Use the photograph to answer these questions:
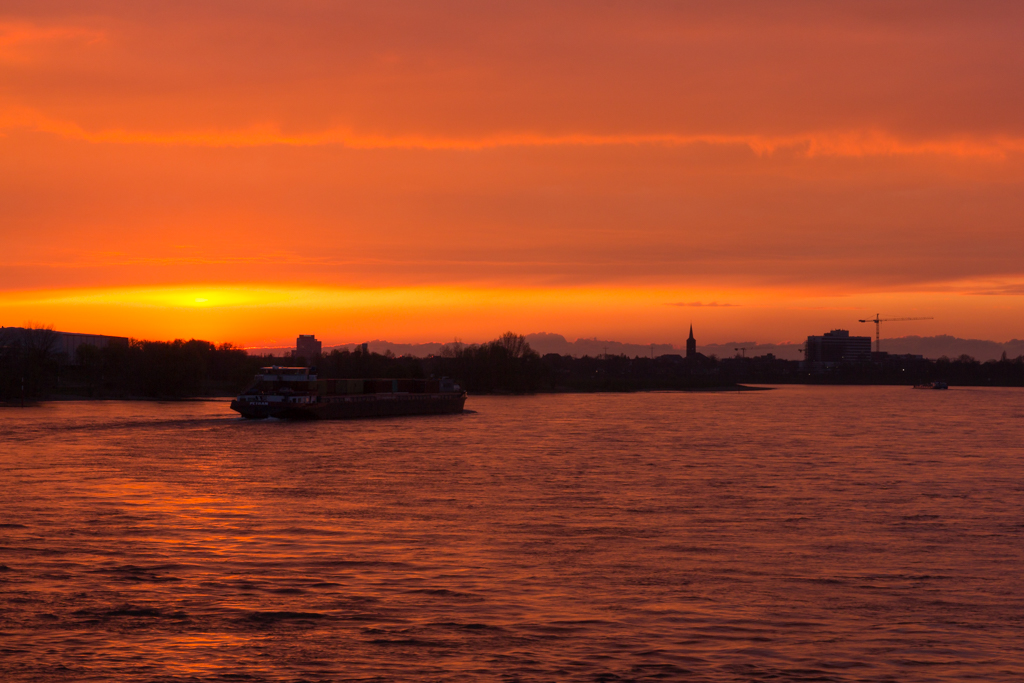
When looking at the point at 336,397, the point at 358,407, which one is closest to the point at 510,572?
the point at 336,397

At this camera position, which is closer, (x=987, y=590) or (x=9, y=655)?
(x=9, y=655)

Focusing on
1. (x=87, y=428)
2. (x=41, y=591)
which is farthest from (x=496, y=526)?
(x=87, y=428)

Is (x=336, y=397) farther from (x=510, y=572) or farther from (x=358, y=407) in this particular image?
(x=510, y=572)

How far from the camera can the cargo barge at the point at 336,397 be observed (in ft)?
397

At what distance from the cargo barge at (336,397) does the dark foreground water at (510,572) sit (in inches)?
2314

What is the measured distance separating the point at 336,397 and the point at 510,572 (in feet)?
360

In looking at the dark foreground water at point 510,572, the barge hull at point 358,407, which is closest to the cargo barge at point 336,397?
the barge hull at point 358,407

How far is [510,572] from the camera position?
1038 inches

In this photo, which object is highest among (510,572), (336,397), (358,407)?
(336,397)

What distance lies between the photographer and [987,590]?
968 inches

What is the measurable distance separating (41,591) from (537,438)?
69.5 m

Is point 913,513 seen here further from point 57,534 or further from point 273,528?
point 57,534

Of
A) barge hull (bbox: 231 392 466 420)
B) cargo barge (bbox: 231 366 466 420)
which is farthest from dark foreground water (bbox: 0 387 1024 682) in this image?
cargo barge (bbox: 231 366 466 420)

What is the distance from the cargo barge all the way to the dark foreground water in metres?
58.8
